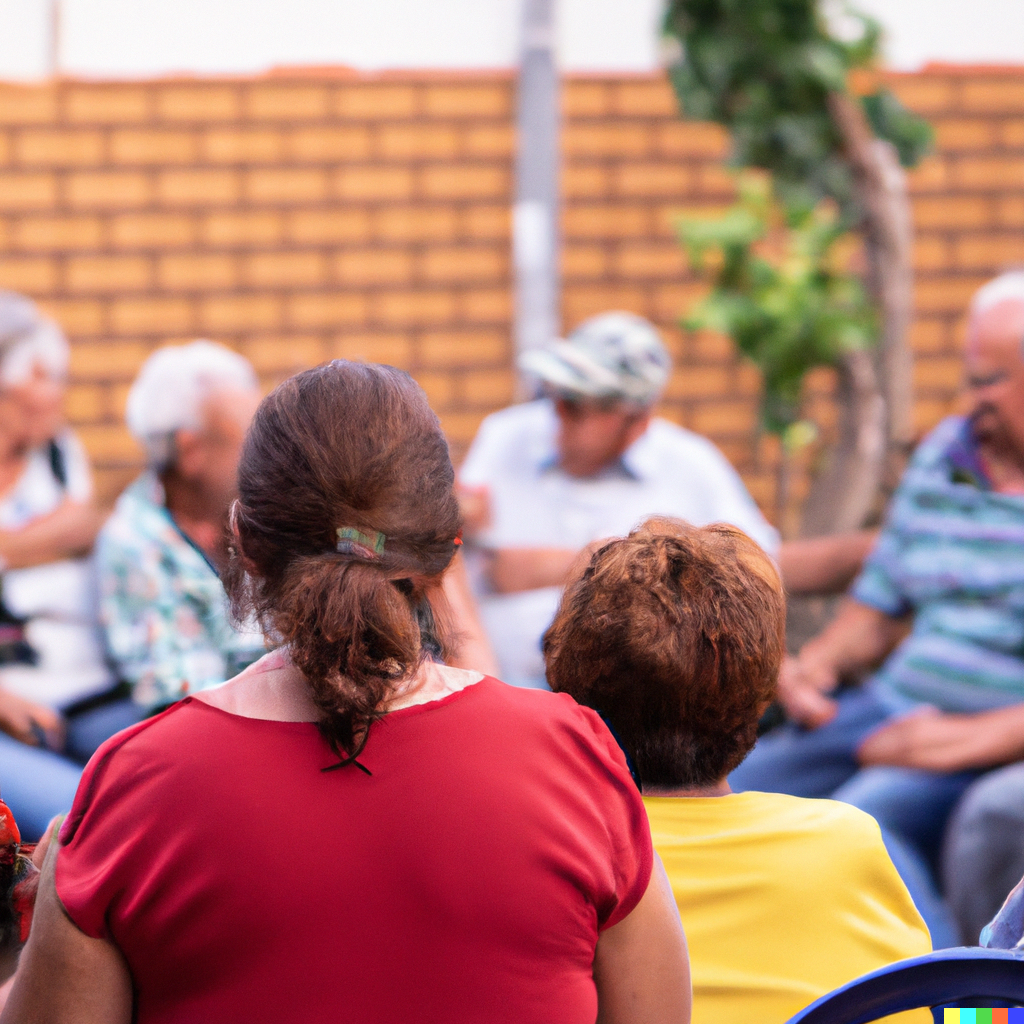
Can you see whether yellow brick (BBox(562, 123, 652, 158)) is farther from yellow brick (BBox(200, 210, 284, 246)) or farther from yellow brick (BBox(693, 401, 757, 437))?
yellow brick (BBox(200, 210, 284, 246))

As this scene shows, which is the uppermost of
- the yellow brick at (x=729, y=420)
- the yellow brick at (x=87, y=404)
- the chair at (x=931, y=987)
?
the yellow brick at (x=87, y=404)

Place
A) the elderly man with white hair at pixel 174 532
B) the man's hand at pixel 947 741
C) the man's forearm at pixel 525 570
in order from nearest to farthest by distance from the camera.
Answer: the elderly man with white hair at pixel 174 532 → the man's hand at pixel 947 741 → the man's forearm at pixel 525 570

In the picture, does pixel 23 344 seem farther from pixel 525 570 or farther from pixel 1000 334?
pixel 1000 334

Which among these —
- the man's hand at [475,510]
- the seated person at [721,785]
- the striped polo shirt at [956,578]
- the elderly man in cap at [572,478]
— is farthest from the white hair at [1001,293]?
the seated person at [721,785]

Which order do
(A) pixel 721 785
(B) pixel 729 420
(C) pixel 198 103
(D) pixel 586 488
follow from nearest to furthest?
1. (A) pixel 721 785
2. (D) pixel 586 488
3. (C) pixel 198 103
4. (B) pixel 729 420

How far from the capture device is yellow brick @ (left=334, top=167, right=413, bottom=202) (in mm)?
4492

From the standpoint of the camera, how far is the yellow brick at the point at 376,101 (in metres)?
4.45

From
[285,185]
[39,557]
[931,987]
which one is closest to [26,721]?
[39,557]

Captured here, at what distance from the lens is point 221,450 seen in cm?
254

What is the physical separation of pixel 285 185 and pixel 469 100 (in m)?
0.72

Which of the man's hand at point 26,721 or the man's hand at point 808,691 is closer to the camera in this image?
the man's hand at point 26,721

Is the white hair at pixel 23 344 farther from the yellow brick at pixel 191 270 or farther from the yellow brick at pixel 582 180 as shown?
the yellow brick at pixel 582 180

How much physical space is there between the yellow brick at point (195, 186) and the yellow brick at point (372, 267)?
17.9 inches

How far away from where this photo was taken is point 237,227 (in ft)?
14.8
